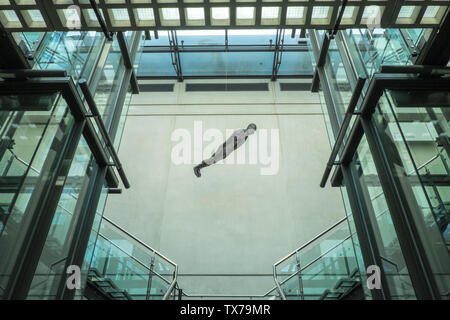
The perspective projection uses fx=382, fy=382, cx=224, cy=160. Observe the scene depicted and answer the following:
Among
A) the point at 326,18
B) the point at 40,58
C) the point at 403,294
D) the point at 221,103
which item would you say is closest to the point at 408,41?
the point at 326,18

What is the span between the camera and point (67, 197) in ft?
13.4

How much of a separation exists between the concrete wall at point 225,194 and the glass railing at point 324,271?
398cm

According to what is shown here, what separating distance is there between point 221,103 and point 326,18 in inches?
425

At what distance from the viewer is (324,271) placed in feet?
20.2

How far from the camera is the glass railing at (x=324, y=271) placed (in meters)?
5.43

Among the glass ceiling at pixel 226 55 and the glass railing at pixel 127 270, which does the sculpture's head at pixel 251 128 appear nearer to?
the glass railing at pixel 127 270

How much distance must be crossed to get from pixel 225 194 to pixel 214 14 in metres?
8.92

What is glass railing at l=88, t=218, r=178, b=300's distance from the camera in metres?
5.79

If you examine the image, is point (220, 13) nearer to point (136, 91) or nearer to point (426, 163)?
point (426, 163)

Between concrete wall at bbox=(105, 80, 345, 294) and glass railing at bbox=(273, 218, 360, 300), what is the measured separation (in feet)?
13.1

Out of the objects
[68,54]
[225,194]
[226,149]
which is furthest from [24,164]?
[225,194]

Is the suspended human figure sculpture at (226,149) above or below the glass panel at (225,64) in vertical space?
below

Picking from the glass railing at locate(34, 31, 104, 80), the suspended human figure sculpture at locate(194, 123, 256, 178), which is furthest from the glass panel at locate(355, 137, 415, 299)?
the suspended human figure sculpture at locate(194, 123, 256, 178)

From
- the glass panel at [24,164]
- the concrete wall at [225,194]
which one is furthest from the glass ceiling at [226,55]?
the glass panel at [24,164]
